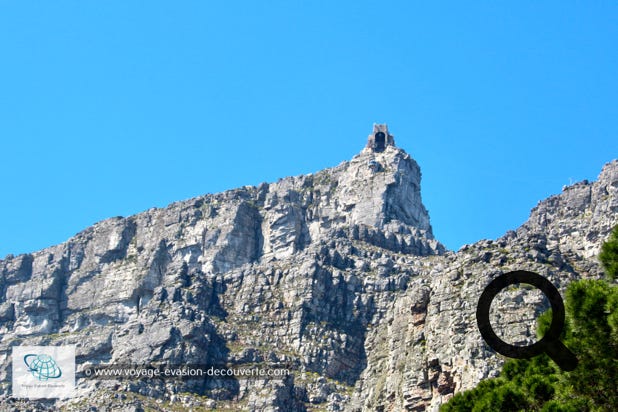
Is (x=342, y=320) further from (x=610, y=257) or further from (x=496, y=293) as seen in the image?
(x=496, y=293)

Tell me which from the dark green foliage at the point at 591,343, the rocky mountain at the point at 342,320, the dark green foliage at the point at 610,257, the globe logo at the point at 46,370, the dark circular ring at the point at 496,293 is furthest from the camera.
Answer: the globe logo at the point at 46,370

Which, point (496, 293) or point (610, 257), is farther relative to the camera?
point (610, 257)

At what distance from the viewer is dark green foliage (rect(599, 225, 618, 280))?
109ft

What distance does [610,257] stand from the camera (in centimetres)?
3350

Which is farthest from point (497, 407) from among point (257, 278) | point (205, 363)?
point (257, 278)

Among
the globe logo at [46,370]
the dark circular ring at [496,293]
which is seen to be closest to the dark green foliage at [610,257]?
the dark circular ring at [496,293]

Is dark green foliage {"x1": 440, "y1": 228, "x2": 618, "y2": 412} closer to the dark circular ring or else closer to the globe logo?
the dark circular ring

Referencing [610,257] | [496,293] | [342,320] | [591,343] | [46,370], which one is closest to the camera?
[496,293]

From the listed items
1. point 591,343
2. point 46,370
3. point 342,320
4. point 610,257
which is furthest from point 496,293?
point 46,370

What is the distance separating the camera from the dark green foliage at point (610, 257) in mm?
33188

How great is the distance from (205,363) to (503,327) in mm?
80607

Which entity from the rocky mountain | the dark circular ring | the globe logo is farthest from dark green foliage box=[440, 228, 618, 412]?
the globe logo

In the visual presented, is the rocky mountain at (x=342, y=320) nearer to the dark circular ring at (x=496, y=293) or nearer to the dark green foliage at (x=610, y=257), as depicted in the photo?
the dark green foliage at (x=610, y=257)

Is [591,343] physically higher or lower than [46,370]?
lower
